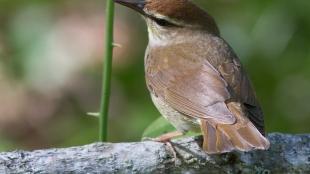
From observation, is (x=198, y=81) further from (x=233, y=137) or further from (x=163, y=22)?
(x=163, y=22)

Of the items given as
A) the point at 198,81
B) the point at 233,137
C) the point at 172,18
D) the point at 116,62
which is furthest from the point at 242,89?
the point at 116,62

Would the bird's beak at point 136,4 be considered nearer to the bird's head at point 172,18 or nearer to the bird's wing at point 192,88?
the bird's head at point 172,18

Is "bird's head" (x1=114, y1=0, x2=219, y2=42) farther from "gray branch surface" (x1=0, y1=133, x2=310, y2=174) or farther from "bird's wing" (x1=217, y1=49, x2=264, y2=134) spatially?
"gray branch surface" (x1=0, y1=133, x2=310, y2=174)

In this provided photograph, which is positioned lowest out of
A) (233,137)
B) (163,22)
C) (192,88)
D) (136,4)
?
(233,137)

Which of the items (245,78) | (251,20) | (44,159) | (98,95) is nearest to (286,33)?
(251,20)

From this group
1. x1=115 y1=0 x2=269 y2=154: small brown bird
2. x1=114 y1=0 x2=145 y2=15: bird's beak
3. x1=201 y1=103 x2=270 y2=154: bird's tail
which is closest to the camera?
x1=201 y1=103 x2=270 y2=154: bird's tail

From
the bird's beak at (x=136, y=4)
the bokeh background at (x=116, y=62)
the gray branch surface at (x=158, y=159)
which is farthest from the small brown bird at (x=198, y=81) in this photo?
the bokeh background at (x=116, y=62)

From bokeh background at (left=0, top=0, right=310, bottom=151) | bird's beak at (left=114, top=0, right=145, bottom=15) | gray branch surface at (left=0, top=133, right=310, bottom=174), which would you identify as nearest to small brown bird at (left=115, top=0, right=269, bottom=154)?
bird's beak at (left=114, top=0, right=145, bottom=15)
